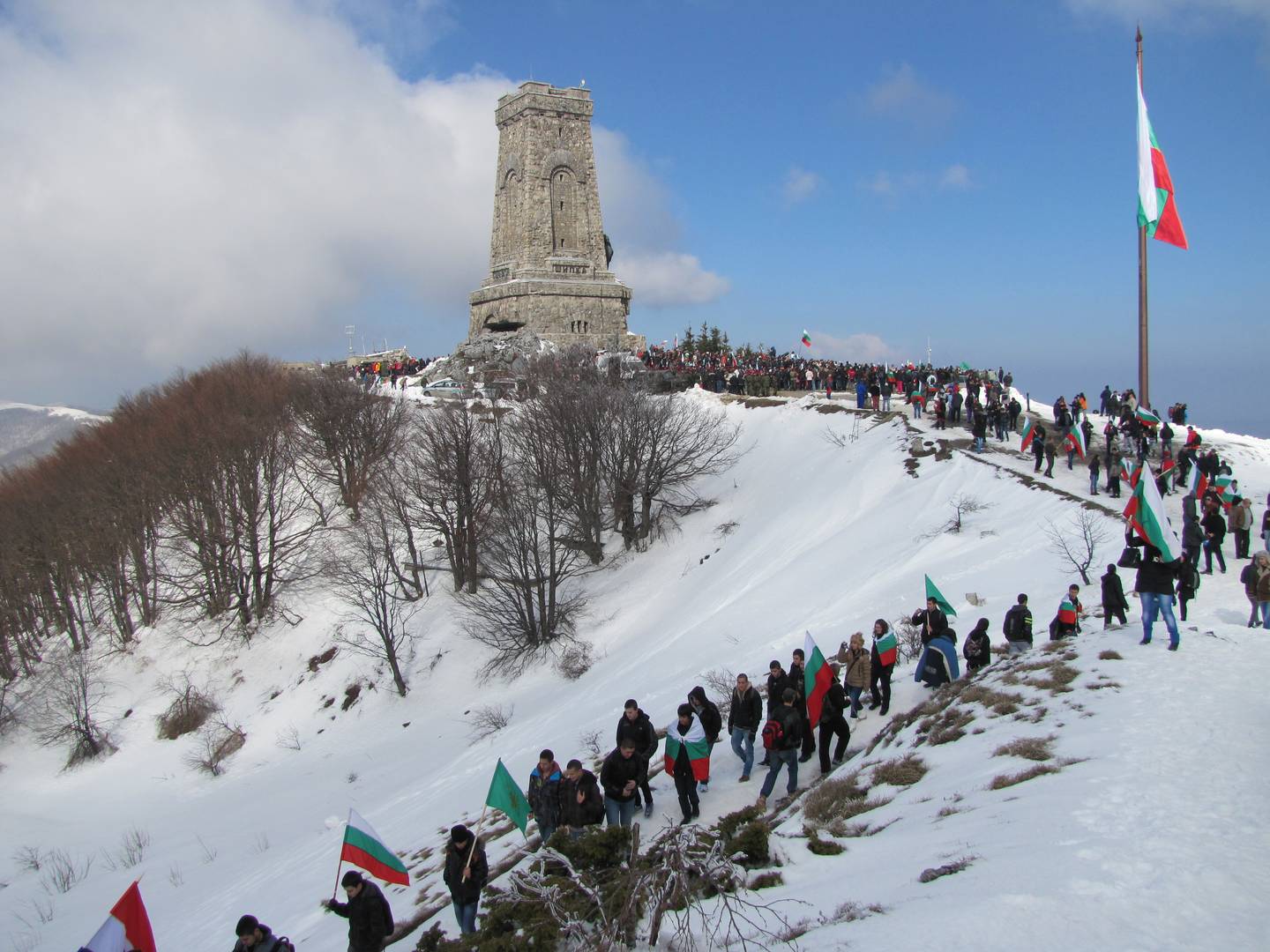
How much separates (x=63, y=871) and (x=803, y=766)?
19.0m

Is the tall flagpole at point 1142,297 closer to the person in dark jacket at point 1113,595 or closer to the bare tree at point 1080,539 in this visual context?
the bare tree at point 1080,539

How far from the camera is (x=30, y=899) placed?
19.1 meters

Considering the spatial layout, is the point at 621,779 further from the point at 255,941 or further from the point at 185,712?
the point at 185,712

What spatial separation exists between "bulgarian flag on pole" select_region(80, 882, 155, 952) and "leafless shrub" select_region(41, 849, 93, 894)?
1476 cm

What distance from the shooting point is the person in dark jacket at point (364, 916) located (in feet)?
25.2

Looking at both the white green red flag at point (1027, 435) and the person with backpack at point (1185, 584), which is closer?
the person with backpack at point (1185, 584)

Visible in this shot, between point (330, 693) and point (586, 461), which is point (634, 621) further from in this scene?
point (330, 693)

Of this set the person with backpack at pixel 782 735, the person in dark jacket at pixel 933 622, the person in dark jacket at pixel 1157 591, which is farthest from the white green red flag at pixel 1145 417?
the person with backpack at pixel 782 735

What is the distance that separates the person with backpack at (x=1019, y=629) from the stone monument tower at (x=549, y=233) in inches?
1504

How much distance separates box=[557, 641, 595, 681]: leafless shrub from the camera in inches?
1011

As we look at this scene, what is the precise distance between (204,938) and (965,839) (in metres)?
11.9

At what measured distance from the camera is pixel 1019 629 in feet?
41.0

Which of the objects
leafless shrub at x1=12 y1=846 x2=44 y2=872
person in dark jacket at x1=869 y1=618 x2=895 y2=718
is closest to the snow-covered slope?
leafless shrub at x1=12 y1=846 x2=44 y2=872

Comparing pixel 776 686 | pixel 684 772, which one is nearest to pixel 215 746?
pixel 684 772
